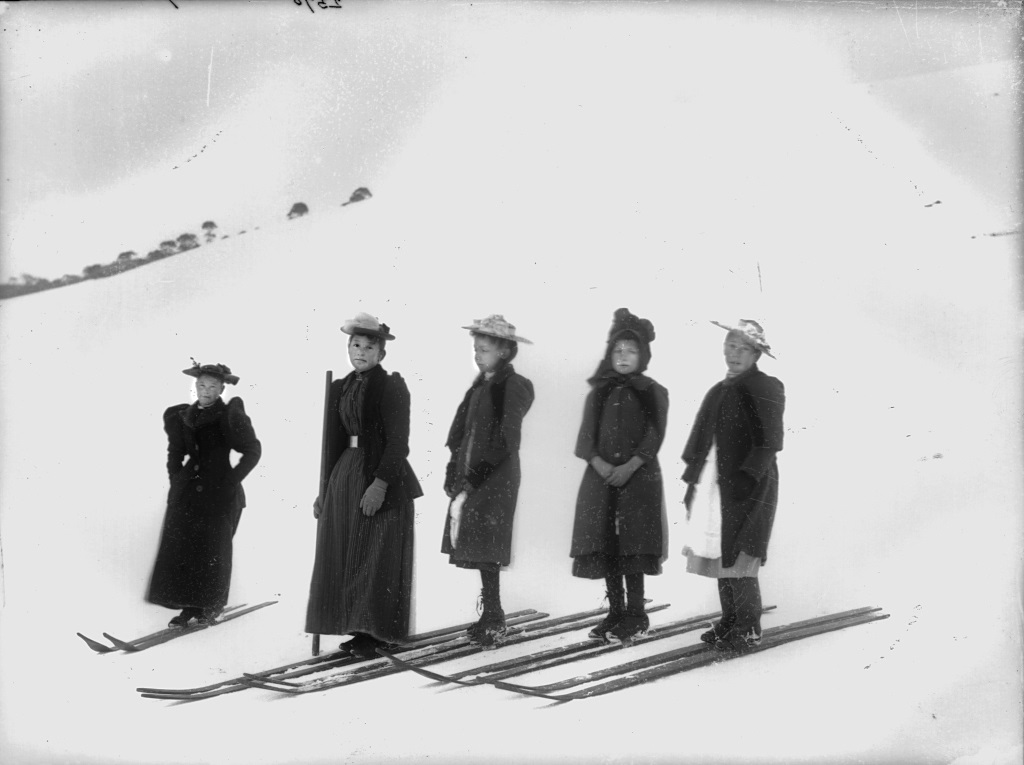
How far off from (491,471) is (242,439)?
1055 millimetres

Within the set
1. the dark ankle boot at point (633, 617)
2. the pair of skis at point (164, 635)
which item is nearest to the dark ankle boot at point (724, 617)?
the dark ankle boot at point (633, 617)

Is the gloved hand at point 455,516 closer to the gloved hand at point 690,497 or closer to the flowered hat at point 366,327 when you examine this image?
the flowered hat at point 366,327

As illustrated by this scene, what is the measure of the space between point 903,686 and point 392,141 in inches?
124

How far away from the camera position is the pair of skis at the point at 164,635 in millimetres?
3922

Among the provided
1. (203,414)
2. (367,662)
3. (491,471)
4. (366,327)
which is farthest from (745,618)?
(203,414)

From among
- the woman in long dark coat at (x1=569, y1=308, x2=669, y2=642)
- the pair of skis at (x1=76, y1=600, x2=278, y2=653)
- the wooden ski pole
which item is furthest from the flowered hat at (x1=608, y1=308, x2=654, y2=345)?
the pair of skis at (x1=76, y1=600, x2=278, y2=653)

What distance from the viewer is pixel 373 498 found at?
3.75 meters

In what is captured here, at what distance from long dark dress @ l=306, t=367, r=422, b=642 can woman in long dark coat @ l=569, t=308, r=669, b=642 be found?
703 millimetres

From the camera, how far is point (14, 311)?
4.08 metres

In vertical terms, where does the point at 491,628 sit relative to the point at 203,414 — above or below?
below

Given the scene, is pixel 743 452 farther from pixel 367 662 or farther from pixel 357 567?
pixel 367 662

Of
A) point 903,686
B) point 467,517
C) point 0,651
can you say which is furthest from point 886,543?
point 0,651

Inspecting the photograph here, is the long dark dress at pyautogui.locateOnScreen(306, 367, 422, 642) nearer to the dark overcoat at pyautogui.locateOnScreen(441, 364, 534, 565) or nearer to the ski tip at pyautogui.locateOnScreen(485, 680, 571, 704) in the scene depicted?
the dark overcoat at pyautogui.locateOnScreen(441, 364, 534, 565)

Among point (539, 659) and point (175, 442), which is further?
point (175, 442)
